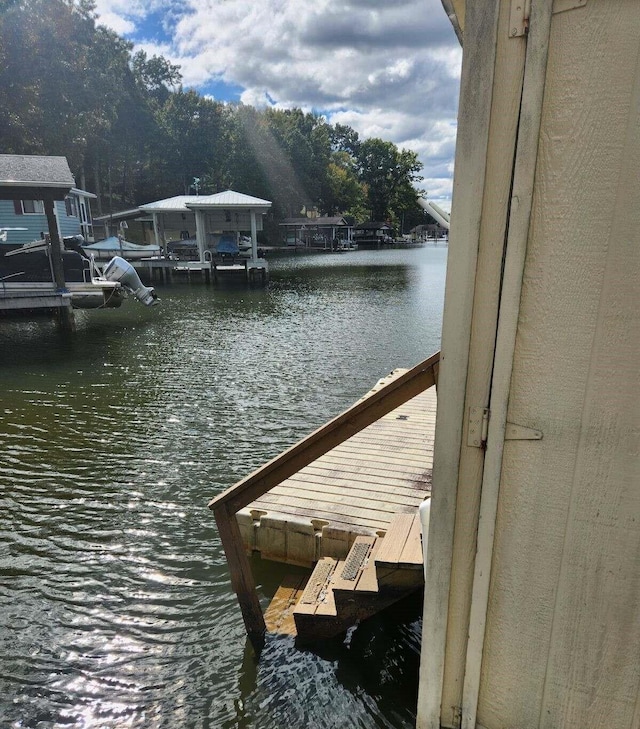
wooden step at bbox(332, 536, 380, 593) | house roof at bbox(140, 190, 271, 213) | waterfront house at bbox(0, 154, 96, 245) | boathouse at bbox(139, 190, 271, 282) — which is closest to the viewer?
wooden step at bbox(332, 536, 380, 593)

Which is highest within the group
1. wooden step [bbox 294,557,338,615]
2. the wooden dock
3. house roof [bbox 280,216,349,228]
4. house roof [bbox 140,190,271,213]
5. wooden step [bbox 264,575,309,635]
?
house roof [bbox 140,190,271,213]

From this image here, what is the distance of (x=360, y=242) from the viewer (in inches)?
3145

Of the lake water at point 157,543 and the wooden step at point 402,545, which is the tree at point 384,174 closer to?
the lake water at point 157,543

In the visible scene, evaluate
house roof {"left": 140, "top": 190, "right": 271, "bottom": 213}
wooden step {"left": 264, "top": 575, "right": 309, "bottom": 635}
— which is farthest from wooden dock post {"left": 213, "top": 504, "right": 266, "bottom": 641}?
house roof {"left": 140, "top": 190, "right": 271, "bottom": 213}

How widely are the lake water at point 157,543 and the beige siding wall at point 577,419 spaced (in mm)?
1787

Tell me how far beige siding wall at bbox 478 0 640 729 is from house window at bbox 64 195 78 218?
109ft

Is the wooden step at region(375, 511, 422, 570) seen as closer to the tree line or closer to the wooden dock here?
the wooden dock

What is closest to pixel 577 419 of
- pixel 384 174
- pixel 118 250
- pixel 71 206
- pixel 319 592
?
pixel 319 592

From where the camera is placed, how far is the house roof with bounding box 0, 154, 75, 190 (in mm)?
14328

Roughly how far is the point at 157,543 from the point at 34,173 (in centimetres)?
1432

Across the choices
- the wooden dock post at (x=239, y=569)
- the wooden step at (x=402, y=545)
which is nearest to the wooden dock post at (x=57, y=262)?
the wooden dock post at (x=239, y=569)

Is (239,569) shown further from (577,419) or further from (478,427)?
(577,419)

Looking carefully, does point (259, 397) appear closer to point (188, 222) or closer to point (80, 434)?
point (80, 434)

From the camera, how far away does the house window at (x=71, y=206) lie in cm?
3045
